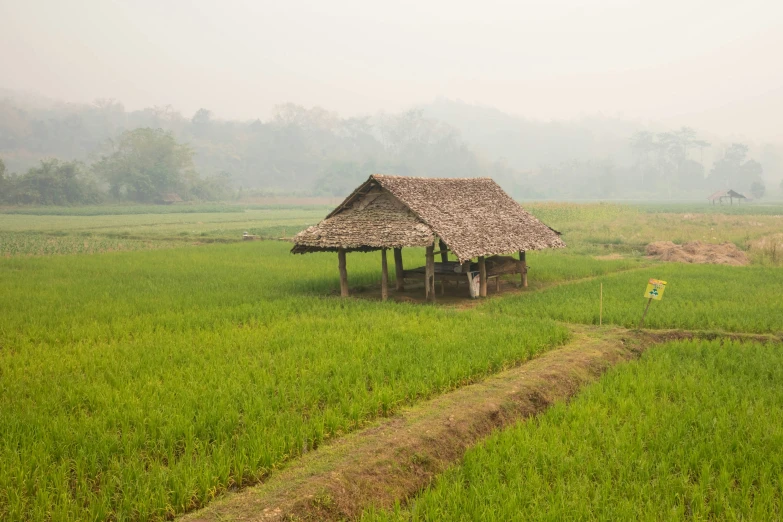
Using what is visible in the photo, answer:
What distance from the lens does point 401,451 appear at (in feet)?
20.9

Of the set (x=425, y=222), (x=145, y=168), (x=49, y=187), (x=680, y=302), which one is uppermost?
(x=145, y=168)

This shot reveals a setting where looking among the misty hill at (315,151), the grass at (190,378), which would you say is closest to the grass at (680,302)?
the grass at (190,378)

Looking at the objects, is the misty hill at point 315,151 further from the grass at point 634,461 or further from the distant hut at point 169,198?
the grass at point 634,461

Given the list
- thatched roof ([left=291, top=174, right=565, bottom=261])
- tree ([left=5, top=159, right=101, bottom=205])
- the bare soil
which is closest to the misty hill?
tree ([left=5, top=159, right=101, bottom=205])

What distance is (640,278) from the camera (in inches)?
720

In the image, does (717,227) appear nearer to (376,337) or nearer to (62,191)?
(376,337)

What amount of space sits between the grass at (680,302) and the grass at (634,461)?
12.4 feet

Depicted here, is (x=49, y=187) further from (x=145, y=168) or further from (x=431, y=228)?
(x=431, y=228)

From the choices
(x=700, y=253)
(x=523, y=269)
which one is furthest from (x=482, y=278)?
(x=700, y=253)

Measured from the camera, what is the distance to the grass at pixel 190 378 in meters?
5.45

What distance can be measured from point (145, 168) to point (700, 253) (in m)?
67.7

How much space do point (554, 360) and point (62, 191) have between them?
6647 cm

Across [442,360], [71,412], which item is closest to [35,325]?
[71,412]

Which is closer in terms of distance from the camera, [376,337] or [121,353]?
[121,353]
